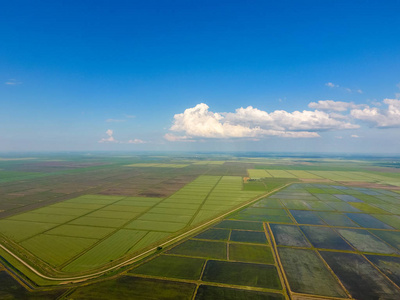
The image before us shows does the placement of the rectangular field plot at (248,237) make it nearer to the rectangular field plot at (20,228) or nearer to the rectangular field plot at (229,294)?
the rectangular field plot at (229,294)

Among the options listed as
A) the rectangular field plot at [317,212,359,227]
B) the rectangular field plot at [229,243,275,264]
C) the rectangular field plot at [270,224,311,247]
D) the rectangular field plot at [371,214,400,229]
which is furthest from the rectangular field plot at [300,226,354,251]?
the rectangular field plot at [371,214,400,229]

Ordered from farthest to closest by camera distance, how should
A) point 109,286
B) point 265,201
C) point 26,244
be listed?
point 265,201 → point 26,244 → point 109,286

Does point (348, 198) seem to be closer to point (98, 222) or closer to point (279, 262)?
point (279, 262)

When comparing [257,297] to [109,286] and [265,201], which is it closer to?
[109,286]

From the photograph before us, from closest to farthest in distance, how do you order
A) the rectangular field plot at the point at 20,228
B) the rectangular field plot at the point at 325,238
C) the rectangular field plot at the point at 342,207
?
the rectangular field plot at the point at 325,238
the rectangular field plot at the point at 20,228
the rectangular field plot at the point at 342,207

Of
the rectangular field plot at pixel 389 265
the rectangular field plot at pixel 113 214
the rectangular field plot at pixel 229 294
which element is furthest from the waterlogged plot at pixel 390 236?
the rectangular field plot at pixel 113 214

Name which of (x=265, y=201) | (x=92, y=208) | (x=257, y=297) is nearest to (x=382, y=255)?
(x=257, y=297)

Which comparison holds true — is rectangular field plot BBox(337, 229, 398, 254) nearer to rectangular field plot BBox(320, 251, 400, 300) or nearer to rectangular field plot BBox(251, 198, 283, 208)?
rectangular field plot BBox(320, 251, 400, 300)

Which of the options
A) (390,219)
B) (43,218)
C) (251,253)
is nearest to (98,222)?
(43,218)
